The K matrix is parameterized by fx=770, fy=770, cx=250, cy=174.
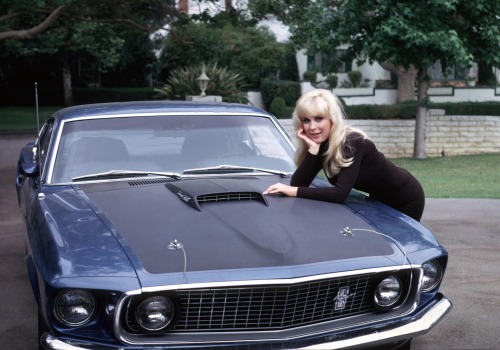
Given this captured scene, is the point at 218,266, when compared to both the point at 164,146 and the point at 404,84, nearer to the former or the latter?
the point at 164,146

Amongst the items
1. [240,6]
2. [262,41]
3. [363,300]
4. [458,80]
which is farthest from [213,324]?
[458,80]

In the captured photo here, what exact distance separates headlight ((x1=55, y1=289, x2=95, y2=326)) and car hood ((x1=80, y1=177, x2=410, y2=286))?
279mm

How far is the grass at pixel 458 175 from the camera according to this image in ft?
42.0

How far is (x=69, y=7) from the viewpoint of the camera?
17.7 metres

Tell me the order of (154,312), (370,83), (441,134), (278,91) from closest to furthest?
(154,312)
(441,134)
(278,91)
(370,83)

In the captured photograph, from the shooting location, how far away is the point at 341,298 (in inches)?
150

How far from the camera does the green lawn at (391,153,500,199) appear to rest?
12.8 m

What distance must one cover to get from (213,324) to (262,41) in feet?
104

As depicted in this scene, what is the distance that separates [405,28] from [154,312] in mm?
14789

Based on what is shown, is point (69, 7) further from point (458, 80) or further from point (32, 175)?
point (458, 80)

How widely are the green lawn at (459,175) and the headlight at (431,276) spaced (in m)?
8.21

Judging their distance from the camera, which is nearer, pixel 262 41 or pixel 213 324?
pixel 213 324

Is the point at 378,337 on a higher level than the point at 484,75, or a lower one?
lower

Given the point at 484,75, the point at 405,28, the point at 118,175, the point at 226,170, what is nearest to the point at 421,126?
the point at 405,28
